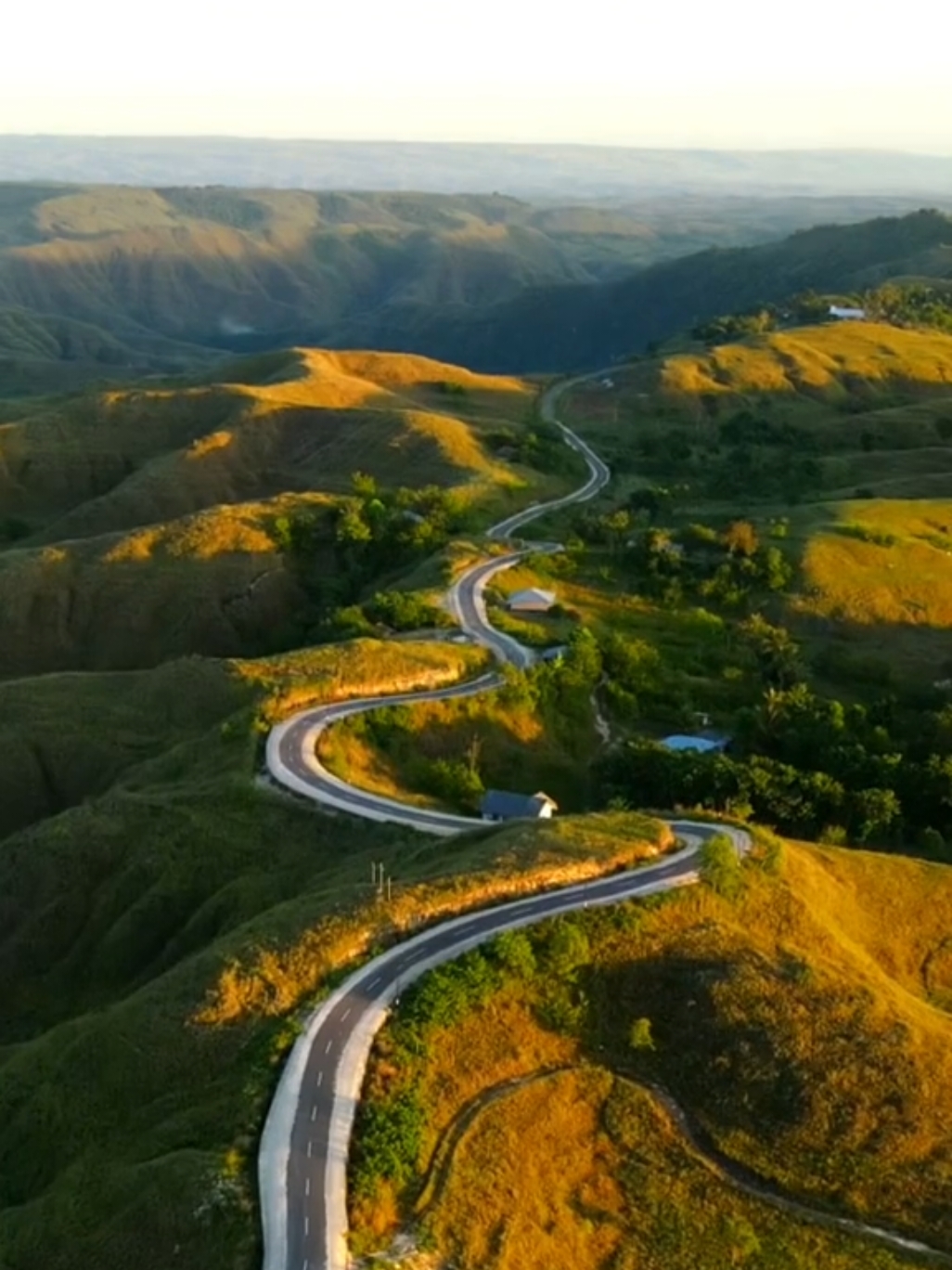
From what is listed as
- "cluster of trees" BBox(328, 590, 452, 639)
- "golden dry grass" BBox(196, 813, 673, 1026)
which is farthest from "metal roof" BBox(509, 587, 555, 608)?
"golden dry grass" BBox(196, 813, 673, 1026)

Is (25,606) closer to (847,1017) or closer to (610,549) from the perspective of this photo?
(610,549)

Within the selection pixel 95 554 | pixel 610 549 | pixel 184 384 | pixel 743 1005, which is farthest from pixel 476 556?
pixel 184 384

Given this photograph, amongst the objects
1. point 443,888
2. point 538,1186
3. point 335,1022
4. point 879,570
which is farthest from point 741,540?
point 538,1186

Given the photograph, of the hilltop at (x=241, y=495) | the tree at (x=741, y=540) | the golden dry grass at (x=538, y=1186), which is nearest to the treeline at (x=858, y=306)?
the hilltop at (x=241, y=495)

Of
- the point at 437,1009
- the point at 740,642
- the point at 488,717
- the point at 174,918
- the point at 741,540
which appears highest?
the point at 741,540

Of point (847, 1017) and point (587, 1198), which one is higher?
point (847, 1017)

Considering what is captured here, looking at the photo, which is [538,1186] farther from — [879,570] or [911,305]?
[911,305]
